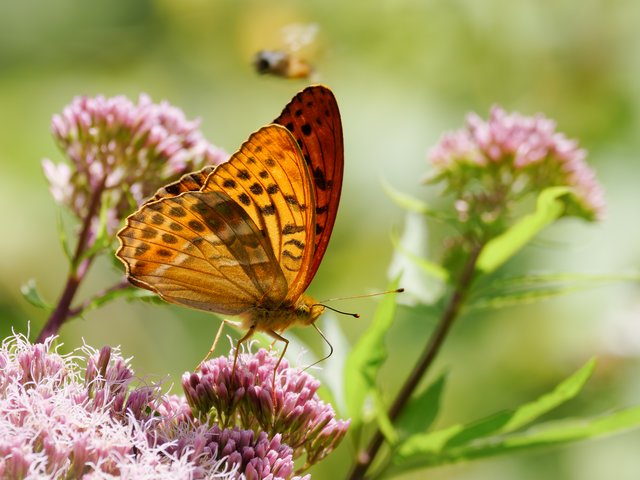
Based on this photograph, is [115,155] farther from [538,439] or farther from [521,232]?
[538,439]

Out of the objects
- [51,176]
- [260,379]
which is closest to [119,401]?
[260,379]

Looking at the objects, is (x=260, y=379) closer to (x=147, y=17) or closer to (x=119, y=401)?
(x=119, y=401)

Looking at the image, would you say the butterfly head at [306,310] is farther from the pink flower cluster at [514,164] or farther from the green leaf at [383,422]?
the pink flower cluster at [514,164]

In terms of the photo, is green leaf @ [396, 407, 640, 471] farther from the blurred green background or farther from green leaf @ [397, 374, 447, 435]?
the blurred green background

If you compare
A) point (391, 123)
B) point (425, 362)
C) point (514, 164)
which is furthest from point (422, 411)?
point (391, 123)

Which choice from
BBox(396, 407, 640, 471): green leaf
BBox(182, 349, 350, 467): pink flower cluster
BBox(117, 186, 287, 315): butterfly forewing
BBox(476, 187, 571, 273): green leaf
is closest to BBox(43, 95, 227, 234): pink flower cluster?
BBox(117, 186, 287, 315): butterfly forewing

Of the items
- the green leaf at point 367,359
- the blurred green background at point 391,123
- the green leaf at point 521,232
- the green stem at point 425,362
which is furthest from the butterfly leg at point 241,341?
the blurred green background at point 391,123
